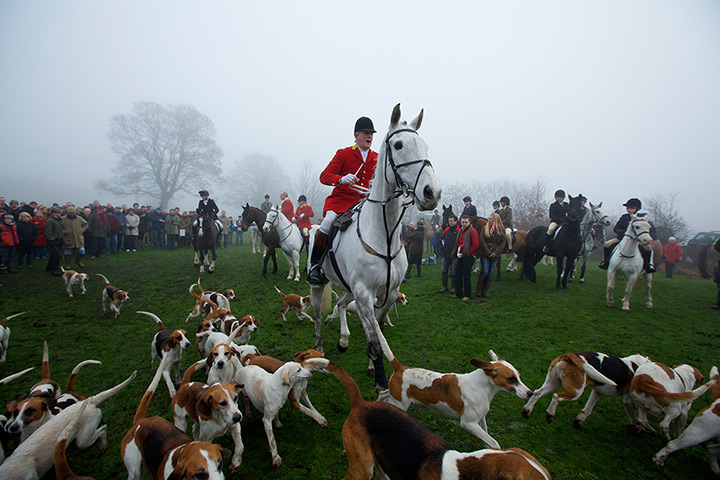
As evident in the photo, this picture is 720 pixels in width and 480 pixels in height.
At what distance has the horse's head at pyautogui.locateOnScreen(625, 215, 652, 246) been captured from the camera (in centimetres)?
702

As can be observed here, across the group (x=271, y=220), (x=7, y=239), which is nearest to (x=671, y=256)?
(x=271, y=220)

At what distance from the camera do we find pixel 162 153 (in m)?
37.7

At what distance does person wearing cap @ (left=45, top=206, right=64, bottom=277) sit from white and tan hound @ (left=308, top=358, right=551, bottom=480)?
1333 centimetres

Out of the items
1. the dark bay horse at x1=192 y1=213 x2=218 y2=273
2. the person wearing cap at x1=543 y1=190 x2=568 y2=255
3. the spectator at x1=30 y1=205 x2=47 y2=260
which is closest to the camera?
the person wearing cap at x1=543 y1=190 x2=568 y2=255

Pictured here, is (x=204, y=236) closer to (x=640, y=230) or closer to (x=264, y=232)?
(x=264, y=232)

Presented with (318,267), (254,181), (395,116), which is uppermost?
(254,181)

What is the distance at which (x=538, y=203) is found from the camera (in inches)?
1211

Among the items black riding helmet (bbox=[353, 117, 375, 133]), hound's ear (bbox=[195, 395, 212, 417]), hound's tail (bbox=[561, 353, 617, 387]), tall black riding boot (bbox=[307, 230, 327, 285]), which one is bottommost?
hound's ear (bbox=[195, 395, 212, 417])

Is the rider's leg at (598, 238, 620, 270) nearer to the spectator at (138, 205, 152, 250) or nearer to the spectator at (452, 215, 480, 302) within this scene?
the spectator at (452, 215, 480, 302)

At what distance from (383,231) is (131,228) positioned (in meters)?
19.6

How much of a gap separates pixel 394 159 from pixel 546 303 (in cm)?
711

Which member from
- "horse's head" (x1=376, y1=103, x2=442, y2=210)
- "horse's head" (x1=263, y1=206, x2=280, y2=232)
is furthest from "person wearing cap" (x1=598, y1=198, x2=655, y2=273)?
"horse's head" (x1=263, y1=206, x2=280, y2=232)

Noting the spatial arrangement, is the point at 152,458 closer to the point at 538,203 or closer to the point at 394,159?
the point at 394,159

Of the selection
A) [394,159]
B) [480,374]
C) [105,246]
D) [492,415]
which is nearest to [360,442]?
[480,374]
